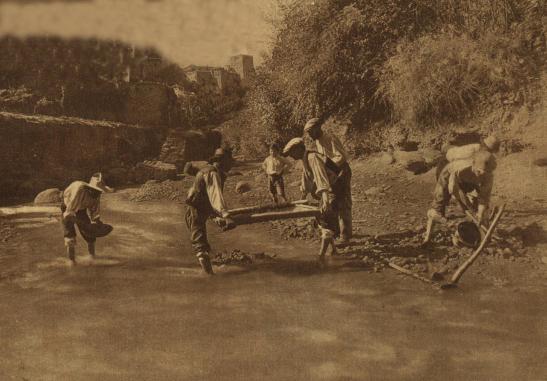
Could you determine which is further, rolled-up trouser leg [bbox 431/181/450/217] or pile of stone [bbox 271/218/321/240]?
pile of stone [bbox 271/218/321/240]

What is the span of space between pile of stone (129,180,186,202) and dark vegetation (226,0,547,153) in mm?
2975

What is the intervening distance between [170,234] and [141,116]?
23.2 feet

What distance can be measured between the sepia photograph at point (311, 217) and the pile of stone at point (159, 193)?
6 cm

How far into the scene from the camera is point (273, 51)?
10047mm

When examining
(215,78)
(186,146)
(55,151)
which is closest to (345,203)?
(55,151)

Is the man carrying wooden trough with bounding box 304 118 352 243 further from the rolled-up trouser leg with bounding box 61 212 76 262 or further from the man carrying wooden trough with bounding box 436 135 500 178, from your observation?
the rolled-up trouser leg with bounding box 61 212 76 262

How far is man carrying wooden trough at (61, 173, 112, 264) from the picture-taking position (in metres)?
5.21

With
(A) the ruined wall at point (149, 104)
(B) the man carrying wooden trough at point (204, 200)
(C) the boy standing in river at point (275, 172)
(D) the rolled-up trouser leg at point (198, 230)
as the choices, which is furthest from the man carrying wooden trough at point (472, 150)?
(A) the ruined wall at point (149, 104)

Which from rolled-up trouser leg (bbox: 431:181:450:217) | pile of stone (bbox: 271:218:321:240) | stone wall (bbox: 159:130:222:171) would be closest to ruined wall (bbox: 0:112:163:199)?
stone wall (bbox: 159:130:222:171)

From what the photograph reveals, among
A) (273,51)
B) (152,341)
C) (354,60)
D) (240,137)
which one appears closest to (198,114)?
(240,137)

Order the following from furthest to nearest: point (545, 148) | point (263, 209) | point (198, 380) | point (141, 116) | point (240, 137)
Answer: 1. point (240, 137)
2. point (141, 116)
3. point (545, 148)
4. point (263, 209)
5. point (198, 380)

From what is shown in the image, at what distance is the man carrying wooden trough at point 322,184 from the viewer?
518 centimetres

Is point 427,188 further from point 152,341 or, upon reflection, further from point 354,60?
point 152,341

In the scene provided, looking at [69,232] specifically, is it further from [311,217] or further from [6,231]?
[311,217]
